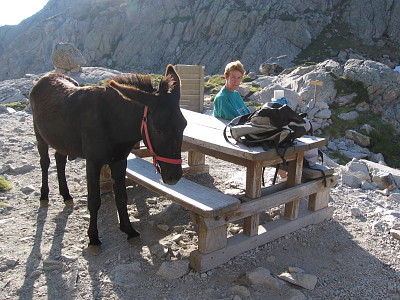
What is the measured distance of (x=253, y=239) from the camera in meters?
4.34

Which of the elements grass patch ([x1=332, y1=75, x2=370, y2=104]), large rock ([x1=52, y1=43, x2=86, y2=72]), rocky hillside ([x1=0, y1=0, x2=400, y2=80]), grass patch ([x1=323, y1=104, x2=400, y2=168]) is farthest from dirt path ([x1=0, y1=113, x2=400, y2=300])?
rocky hillside ([x1=0, y1=0, x2=400, y2=80])

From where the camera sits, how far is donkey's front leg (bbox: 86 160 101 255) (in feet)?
13.6

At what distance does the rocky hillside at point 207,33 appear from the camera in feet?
180

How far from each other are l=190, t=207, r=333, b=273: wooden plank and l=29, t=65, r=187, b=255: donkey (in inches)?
38.1

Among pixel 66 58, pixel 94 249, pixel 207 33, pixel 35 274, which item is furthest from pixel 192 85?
pixel 207 33

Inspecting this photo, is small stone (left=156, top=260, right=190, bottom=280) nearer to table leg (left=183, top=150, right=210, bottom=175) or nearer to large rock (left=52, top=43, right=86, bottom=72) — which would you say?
table leg (left=183, top=150, right=210, bottom=175)

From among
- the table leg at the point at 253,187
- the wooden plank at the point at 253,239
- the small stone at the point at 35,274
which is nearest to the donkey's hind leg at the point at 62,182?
the small stone at the point at 35,274

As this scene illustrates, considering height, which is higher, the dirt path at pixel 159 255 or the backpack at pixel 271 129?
the backpack at pixel 271 129

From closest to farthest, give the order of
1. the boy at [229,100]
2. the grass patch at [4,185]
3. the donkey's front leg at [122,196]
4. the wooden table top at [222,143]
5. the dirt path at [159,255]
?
the dirt path at [159,255] < the wooden table top at [222,143] < the donkey's front leg at [122,196] < the boy at [229,100] < the grass patch at [4,185]

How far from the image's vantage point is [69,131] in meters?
4.37

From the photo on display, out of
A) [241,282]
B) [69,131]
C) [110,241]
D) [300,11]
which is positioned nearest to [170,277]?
[241,282]

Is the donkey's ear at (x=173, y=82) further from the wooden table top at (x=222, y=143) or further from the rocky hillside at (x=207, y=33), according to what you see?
the rocky hillside at (x=207, y=33)

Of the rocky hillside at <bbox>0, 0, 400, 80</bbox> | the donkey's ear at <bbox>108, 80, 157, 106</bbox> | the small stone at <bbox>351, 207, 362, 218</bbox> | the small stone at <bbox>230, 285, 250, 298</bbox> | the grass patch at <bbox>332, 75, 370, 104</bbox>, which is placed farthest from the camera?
the rocky hillside at <bbox>0, 0, 400, 80</bbox>

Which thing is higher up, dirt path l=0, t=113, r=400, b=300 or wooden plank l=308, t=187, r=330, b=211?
wooden plank l=308, t=187, r=330, b=211
